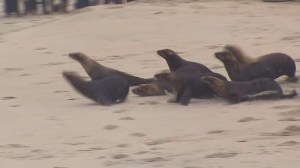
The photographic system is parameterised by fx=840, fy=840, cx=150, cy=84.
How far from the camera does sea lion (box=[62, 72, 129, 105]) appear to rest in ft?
23.2

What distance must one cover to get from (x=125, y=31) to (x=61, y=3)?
4455 mm

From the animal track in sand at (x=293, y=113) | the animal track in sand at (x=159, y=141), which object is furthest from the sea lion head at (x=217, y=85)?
the animal track in sand at (x=159, y=141)

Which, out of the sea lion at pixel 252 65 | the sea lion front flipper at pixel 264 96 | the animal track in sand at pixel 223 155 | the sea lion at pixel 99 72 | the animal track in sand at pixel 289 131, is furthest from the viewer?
the sea lion at pixel 99 72

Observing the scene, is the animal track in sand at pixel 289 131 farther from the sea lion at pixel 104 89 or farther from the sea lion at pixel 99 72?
the sea lion at pixel 99 72

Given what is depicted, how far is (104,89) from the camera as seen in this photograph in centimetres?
705

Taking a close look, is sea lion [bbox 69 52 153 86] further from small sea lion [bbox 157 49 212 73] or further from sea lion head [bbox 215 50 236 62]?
sea lion head [bbox 215 50 236 62]

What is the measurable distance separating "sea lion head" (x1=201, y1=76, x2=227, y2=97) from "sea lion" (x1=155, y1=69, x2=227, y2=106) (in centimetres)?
9

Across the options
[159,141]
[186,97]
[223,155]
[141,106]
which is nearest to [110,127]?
[159,141]

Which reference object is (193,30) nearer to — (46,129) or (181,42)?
(181,42)

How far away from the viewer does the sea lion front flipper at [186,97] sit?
6836 mm

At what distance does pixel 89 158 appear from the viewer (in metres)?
5.18

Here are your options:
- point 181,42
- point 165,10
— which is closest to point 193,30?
point 181,42

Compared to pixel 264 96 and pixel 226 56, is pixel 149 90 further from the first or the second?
pixel 264 96

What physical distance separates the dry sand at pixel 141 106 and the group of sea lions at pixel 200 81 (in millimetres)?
97
